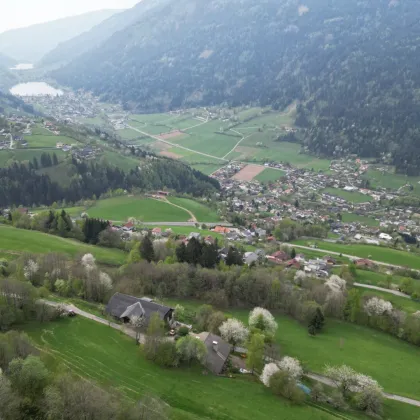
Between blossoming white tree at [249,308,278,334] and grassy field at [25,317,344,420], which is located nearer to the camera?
grassy field at [25,317,344,420]

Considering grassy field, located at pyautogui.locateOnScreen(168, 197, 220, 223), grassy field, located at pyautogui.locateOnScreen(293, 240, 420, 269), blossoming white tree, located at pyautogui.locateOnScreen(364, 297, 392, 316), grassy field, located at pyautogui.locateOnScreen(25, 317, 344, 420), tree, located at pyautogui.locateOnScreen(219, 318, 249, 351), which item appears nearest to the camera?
grassy field, located at pyautogui.locateOnScreen(25, 317, 344, 420)

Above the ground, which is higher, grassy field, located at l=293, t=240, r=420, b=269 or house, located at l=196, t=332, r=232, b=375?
house, located at l=196, t=332, r=232, b=375

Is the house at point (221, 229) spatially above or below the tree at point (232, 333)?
below

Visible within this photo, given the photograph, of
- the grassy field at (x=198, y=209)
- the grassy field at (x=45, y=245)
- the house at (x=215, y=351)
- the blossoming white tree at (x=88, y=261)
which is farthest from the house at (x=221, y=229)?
the house at (x=215, y=351)

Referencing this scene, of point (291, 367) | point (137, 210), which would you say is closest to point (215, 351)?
point (291, 367)

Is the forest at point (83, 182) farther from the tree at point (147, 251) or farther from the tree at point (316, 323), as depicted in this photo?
the tree at point (316, 323)

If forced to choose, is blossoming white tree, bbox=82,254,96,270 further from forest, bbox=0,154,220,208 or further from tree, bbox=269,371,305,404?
forest, bbox=0,154,220,208

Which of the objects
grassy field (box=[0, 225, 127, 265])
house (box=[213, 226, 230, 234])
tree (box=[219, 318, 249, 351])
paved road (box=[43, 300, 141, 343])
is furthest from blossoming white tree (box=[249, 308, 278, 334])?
house (box=[213, 226, 230, 234])
